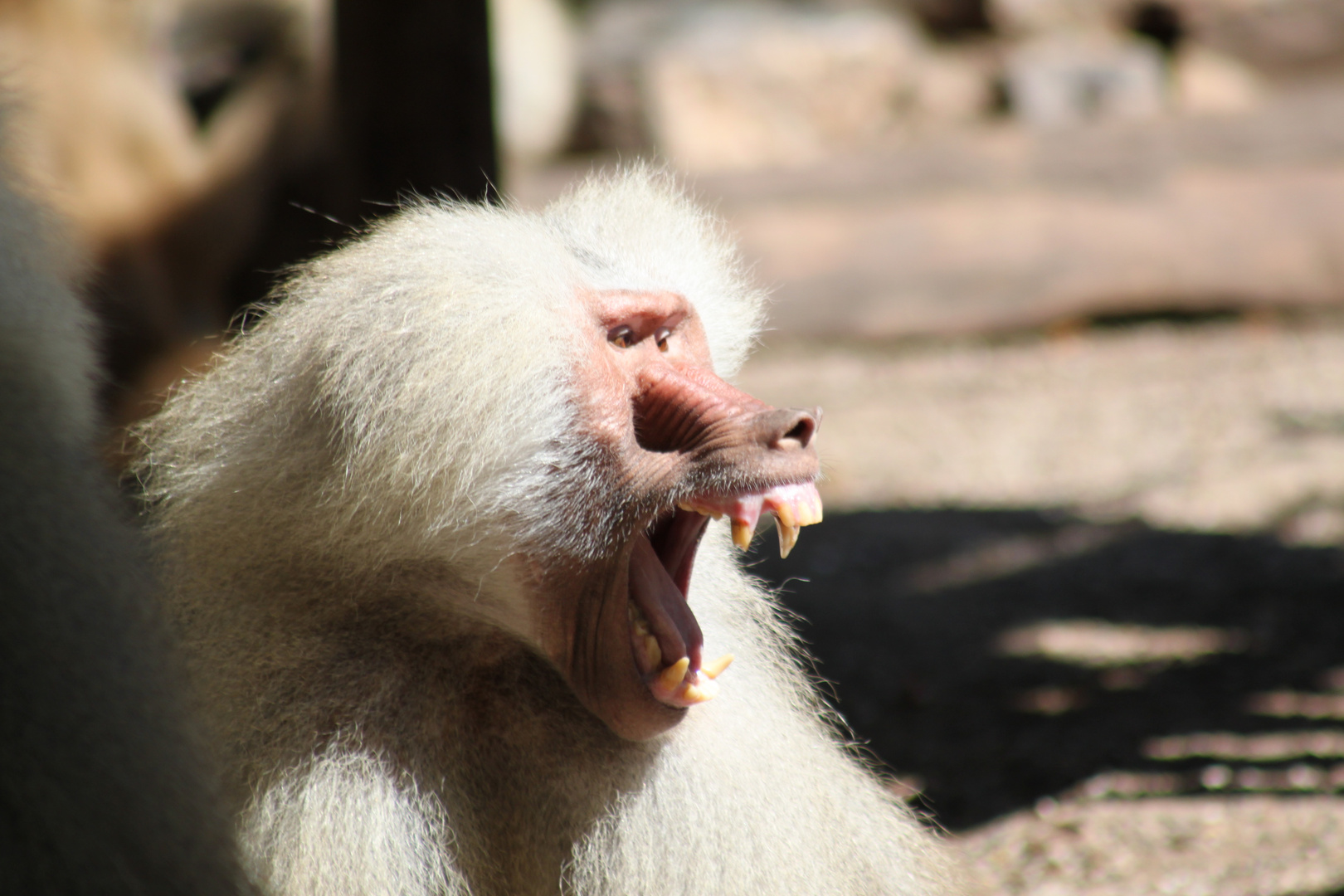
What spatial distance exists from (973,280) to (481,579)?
588 cm

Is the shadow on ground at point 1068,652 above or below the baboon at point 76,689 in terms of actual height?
below

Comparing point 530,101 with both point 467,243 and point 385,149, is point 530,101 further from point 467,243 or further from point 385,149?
point 467,243

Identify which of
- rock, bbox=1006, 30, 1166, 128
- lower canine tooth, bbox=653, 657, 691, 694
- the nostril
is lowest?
rock, bbox=1006, 30, 1166, 128

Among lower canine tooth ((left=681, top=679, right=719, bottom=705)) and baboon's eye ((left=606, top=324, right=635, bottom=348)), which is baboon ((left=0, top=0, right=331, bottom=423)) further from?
lower canine tooth ((left=681, top=679, right=719, bottom=705))

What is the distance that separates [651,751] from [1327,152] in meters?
6.87

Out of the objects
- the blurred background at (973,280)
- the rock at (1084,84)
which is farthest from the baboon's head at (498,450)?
the rock at (1084,84)

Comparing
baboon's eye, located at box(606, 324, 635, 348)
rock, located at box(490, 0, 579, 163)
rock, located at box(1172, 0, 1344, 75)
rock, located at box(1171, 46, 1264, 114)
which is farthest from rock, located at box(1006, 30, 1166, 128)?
baboon's eye, located at box(606, 324, 635, 348)

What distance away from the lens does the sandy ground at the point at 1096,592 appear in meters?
3.02

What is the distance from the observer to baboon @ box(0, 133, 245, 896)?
4.09 feet

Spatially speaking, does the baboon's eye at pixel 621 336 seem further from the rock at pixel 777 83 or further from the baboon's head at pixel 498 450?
the rock at pixel 777 83

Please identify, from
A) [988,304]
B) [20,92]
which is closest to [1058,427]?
[988,304]

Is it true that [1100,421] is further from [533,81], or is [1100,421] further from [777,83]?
[533,81]

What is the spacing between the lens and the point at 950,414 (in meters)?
6.55

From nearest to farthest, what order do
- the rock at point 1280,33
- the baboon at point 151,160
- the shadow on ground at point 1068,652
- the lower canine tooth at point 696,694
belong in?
the lower canine tooth at point 696,694 → the shadow on ground at point 1068,652 → the baboon at point 151,160 → the rock at point 1280,33
